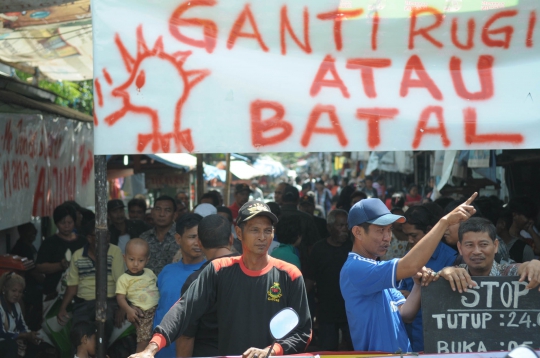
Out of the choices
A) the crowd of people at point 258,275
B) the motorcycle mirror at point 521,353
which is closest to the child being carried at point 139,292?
the crowd of people at point 258,275

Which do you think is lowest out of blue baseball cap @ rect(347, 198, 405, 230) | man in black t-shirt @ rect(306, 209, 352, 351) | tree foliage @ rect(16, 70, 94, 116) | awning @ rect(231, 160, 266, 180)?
man in black t-shirt @ rect(306, 209, 352, 351)

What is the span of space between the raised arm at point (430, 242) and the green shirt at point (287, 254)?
305 cm

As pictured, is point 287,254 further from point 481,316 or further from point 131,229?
point 481,316

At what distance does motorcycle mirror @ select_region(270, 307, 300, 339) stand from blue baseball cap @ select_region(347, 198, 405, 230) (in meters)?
0.84

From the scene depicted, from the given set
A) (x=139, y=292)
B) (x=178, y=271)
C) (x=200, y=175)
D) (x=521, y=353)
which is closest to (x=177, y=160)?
(x=200, y=175)

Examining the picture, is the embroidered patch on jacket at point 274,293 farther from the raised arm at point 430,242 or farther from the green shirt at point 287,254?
the green shirt at point 287,254

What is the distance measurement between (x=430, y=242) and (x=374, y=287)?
1.41ft

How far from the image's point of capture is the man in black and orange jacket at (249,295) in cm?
373

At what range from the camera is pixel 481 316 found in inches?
136

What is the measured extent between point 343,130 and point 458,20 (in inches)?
42.6

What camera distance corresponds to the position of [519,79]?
14.4 ft

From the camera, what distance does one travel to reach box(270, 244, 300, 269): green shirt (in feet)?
21.0

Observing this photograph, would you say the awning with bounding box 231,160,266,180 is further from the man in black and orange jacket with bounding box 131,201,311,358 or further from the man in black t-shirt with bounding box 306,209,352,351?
the man in black and orange jacket with bounding box 131,201,311,358

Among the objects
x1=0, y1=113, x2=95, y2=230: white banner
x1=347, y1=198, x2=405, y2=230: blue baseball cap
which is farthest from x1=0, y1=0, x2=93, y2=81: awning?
x1=347, y1=198, x2=405, y2=230: blue baseball cap
